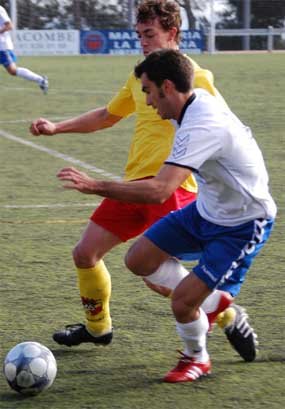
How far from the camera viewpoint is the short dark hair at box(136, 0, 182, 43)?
217 inches

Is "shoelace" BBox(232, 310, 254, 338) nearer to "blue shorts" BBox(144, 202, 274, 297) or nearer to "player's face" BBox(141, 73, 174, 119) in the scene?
"blue shorts" BBox(144, 202, 274, 297)

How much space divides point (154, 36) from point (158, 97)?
2.88 ft

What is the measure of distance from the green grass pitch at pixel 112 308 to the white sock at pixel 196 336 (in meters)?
0.13

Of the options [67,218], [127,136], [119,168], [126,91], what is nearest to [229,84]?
[127,136]

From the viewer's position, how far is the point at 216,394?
4.79 meters

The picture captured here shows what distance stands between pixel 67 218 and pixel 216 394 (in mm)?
4363

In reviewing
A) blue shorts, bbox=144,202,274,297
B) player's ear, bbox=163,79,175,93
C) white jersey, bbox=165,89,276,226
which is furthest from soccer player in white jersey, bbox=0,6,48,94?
player's ear, bbox=163,79,175,93

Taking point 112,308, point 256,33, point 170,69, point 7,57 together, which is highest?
point 170,69

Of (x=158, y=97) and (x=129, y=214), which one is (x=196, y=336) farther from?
(x=158, y=97)

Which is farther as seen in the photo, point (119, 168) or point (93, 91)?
point (93, 91)

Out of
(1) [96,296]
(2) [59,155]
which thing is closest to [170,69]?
(1) [96,296]

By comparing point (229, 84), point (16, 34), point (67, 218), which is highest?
point (67, 218)

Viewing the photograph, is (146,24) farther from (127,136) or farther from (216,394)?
(127,136)

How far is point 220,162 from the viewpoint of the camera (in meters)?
4.79
